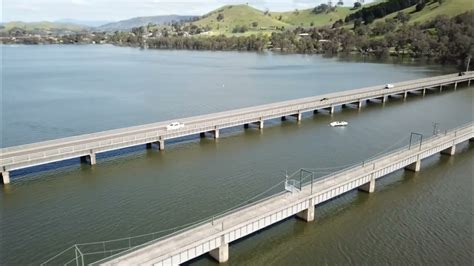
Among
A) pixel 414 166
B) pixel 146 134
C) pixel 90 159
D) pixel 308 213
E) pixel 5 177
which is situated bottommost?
pixel 308 213

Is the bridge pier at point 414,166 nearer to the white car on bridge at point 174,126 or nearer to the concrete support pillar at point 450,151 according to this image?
the concrete support pillar at point 450,151

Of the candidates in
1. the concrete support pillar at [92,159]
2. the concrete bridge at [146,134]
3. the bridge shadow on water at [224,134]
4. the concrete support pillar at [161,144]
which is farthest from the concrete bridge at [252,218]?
the concrete support pillar at [161,144]

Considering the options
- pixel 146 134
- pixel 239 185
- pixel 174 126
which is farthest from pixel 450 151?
pixel 146 134

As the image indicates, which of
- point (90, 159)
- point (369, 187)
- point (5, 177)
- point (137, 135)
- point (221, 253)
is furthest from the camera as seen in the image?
point (137, 135)

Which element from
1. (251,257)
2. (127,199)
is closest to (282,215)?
(251,257)

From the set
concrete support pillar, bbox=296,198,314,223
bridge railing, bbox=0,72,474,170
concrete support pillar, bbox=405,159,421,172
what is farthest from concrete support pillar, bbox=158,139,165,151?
concrete support pillar, bbox=405,159,421,172

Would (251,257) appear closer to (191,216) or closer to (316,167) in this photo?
(191,216)

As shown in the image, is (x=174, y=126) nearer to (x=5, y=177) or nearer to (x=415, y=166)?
(x=5, y=177)
